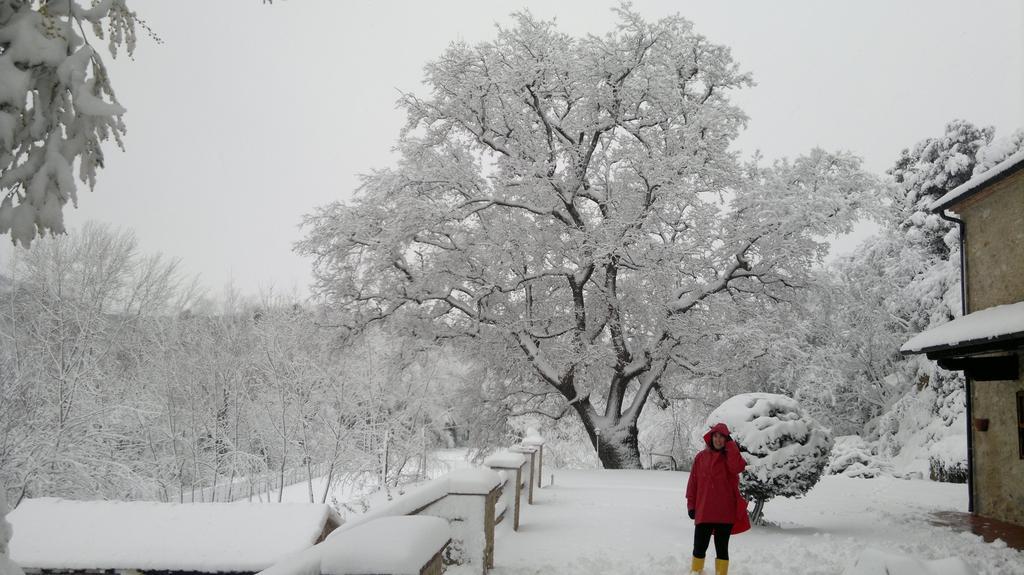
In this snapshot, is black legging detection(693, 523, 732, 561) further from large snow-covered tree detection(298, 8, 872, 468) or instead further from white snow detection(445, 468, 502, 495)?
large snow-covered tree detection(298, 8, 872, 468)

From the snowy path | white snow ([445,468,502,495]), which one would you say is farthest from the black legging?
white snow ([445,468,502,495])

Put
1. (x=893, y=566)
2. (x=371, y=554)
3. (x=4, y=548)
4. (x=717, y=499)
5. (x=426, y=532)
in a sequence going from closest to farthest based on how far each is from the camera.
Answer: (x=893, y=566)
(x=371, y=554)
(x=4, y=548)
(x=426, y=532)
(x=717, y=499)

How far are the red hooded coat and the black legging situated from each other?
0.06m

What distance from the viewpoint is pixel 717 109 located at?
16531 millimetres

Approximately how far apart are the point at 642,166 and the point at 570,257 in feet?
10.1

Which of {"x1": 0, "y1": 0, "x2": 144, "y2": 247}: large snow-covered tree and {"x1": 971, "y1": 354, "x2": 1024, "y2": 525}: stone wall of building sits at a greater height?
{"x1": 0, "y1": 0, "x2": 144, "y2": 247}: large snow-covered tree

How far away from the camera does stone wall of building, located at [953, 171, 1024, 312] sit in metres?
10.3

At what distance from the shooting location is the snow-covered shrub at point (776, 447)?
830 centimetres

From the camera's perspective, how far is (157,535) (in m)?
6.10

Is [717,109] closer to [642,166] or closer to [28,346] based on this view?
[642,166]

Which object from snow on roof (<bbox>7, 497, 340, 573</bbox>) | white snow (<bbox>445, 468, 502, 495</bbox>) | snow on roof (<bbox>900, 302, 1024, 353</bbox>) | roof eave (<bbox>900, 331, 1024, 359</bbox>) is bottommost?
snow on roof (<bbox>7, 497, 340, 573</bbox>)

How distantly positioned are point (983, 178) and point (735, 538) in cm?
758

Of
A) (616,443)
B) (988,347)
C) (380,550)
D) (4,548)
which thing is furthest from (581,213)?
(4,548)

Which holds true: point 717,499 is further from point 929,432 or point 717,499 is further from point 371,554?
point 929,432
